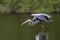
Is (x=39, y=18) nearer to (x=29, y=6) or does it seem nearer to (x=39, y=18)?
(x=39, y=18)

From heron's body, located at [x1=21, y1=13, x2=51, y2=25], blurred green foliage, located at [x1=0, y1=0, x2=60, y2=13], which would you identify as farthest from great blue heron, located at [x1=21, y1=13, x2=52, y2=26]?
blurred green foliage, located at [x1=0, y1=0, x2=60, y2=13]

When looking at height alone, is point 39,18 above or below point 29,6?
above

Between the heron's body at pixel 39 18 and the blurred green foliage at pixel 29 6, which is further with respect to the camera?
the blurred green foliage at pixel 29 6

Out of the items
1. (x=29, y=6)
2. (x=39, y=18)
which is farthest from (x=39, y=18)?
(x=29, y=6)

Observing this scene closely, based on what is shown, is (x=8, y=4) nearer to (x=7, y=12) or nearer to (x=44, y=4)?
(x=7, y=12)

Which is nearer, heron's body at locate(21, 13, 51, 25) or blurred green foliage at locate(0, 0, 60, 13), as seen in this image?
heron's body at locate(21, 13, 51, 25)

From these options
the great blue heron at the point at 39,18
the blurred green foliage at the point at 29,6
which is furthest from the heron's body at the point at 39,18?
the blurred green foliage at the point at 29,6

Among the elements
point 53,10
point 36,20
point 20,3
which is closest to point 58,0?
point 53,10

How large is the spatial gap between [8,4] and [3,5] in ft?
1.71

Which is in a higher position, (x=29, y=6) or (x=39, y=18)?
(x=39, y=18)

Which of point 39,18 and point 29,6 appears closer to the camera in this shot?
point 39,18

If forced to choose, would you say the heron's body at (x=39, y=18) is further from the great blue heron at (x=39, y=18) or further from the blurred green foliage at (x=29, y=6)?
the blurred green foliage at (x=29, y=6)

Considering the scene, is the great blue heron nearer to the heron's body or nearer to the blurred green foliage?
the heron's body

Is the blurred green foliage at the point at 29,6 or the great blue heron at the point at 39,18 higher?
the great blue heron at the point at 39,18
